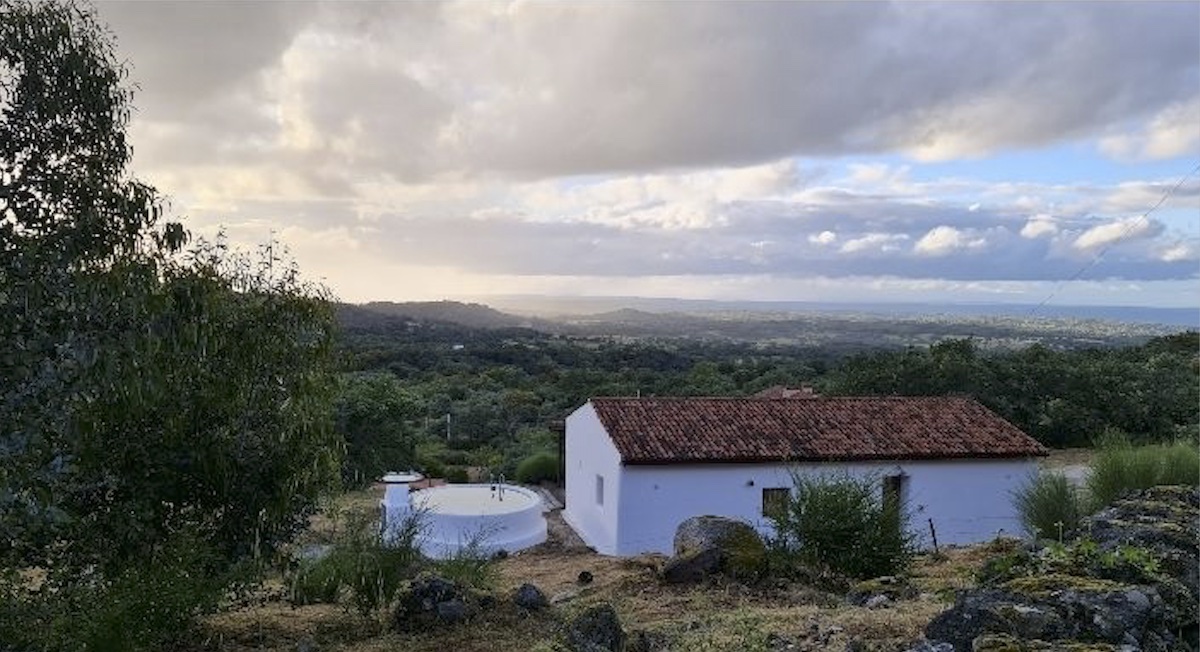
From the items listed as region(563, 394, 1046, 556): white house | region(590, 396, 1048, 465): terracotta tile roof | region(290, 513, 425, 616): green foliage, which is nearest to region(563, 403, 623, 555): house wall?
region(563, 394, 1046, 556): white house

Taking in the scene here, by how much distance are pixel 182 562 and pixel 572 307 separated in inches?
7171

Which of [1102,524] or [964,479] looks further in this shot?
[964,479]

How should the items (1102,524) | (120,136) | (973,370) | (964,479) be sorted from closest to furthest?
(120,136) < (1102,524) < (964,479) < (973,370)

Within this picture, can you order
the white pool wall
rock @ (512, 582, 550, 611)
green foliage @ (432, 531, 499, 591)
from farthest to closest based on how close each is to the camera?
1. the white pool wall
2. green foliage @ (432, 531, 499, 591)
3. rock @ (512, 582, 550, 611)

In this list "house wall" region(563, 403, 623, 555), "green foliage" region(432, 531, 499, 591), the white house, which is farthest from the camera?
"house wall" region(563, 403, 623, 555)

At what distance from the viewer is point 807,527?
10.6 metres

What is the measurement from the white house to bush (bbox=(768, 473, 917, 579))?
21.3 ft

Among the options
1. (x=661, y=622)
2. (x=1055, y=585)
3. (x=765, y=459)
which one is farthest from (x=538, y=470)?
(x=1055, y=585)

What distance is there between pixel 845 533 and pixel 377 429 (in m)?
20.5

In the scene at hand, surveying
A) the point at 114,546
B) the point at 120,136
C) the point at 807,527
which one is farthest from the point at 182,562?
the point at 807,527

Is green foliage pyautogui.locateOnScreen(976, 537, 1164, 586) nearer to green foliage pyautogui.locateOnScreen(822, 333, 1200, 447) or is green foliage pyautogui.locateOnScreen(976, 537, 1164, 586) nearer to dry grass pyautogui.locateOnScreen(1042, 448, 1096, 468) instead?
dry grass pyautogui.locateOnScreen(1042, 448, 1096, 468)

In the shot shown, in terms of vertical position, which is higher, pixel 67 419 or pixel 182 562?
pixel 67 419

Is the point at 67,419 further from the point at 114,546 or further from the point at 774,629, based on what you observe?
the point at 774,629

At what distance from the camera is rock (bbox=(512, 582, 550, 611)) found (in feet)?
28.1
